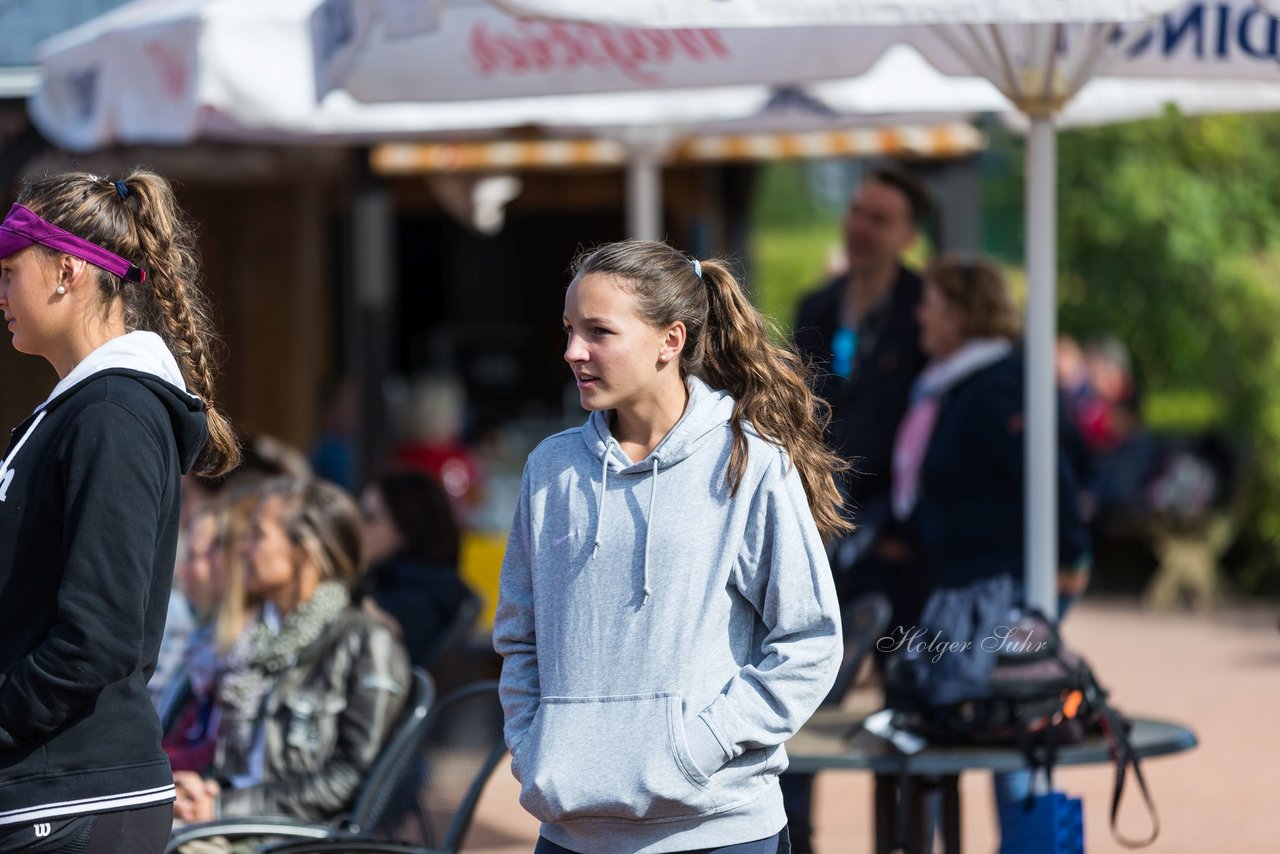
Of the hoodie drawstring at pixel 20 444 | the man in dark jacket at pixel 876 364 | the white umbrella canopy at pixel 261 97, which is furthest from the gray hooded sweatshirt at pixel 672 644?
the man in dark jacket at pixel 876 364

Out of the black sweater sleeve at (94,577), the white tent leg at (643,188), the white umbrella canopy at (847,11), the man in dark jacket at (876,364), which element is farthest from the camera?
the white tent leg at (643,188)

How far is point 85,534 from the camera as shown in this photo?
2273 millimetres

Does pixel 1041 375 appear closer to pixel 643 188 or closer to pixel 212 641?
pixel 212 641

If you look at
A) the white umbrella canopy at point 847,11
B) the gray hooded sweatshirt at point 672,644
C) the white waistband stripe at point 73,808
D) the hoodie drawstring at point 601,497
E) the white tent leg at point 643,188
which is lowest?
the white waistband stripe at point 73,808

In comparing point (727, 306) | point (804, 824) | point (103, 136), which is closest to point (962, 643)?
point (804, 824)

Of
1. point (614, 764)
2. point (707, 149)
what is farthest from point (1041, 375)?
point (707, 149)

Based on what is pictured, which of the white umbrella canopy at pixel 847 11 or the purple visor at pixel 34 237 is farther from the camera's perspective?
the white umbrella canopy at pixel 847 11

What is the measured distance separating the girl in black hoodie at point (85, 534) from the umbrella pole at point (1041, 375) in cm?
241

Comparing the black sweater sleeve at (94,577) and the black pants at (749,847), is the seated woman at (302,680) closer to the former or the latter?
the black pants at (749,847)

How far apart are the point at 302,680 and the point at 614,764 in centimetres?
180

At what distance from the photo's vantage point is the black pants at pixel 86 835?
7.57ft

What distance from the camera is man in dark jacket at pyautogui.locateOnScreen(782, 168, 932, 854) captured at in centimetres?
542

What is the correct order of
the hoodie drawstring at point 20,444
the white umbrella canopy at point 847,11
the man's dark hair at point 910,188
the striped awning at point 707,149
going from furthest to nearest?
the striped awning at point 707,149
the man's dark hair at point 910,188
the white umbrella canopy at point 847,11
the hoodie drawstring at point 20,444

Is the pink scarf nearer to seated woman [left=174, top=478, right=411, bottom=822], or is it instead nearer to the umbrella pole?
the umbrella pole
